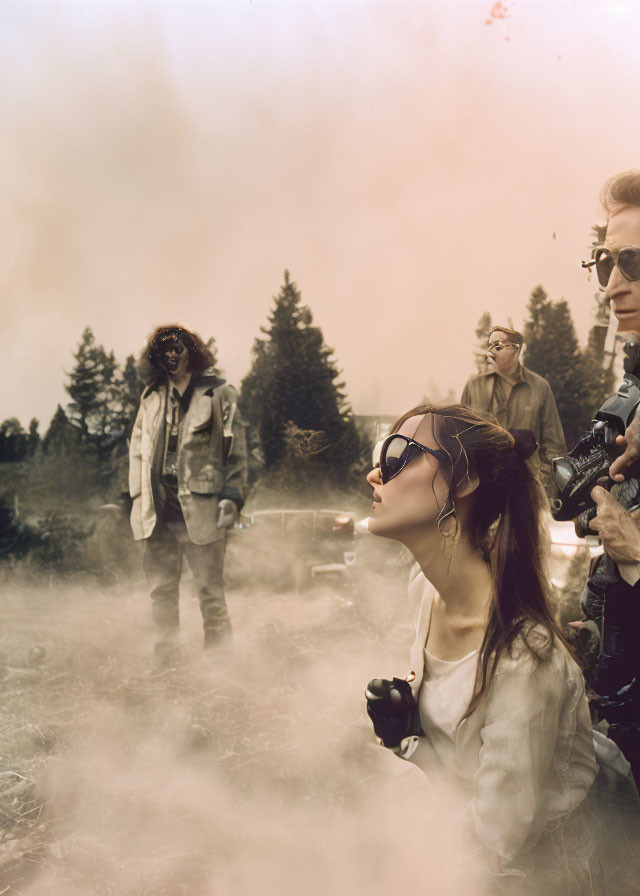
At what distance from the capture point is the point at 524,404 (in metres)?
4.34

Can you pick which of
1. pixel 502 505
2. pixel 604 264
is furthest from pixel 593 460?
pixel 604 264

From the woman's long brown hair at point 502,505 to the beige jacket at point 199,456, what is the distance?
9.03 ft

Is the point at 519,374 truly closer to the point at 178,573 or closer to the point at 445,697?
the point at 178,573

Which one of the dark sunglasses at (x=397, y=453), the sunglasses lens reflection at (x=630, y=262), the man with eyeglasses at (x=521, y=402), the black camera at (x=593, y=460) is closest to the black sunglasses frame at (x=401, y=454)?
the dark sunglasses at (x=397, y=453)

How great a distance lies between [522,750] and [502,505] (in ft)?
1.95

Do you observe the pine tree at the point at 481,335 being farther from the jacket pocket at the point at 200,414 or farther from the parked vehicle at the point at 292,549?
the jacket pocket at the point at 200,414

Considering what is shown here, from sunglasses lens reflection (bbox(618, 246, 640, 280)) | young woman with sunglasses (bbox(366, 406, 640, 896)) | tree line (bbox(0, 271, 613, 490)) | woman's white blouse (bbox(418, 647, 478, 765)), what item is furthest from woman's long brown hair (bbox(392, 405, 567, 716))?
tree line (bbox(0, 271, 613, 490))

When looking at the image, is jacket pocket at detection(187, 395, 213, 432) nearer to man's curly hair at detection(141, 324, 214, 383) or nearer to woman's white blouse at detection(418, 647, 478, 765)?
man's curly hair at detection(141, 324, 214, 383)

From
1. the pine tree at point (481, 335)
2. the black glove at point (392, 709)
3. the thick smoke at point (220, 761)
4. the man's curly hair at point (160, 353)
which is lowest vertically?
the thick smoke at point (220, 761)

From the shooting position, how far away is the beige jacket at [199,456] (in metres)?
4.35

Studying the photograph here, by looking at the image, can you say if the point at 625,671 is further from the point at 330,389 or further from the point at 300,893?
the point at 330,389

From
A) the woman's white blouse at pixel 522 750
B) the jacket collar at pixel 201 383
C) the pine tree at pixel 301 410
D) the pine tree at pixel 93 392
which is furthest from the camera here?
the pine tree at pixel 301 410

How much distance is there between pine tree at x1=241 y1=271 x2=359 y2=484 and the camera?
741cm

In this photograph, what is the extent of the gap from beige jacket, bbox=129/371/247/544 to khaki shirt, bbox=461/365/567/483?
1.55 m
